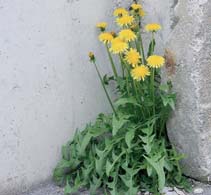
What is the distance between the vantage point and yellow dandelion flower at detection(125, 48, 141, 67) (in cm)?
307

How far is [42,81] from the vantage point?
3.19 m

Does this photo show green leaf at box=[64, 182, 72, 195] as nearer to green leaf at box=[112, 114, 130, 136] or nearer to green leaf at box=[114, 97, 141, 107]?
green leaf at box=[112, 114, 130, 136]

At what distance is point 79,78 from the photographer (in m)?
3.33

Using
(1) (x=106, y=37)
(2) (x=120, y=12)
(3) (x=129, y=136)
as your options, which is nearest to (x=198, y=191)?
(3) (x=129, y=136)

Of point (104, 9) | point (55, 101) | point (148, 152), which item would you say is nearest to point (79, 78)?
point (55, 101)

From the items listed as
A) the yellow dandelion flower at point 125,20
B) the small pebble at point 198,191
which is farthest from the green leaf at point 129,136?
the yellow dandelion flower at point 125,20

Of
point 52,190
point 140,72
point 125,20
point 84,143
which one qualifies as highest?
point 125,20

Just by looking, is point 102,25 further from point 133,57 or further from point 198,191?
point 198,191

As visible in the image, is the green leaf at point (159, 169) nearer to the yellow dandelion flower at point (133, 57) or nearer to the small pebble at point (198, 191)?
the small pebble at point (198, 191)

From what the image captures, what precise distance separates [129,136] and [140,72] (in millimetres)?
370

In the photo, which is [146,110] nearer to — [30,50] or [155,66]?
[155,66]

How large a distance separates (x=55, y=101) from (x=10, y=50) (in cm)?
44

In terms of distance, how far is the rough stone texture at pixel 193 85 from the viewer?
2.91 metres

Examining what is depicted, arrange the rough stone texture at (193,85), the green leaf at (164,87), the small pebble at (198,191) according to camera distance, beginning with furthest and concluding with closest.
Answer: the small pebble at (198,191), the green leaf at (164,87), the rough stone texture at (193,85)
